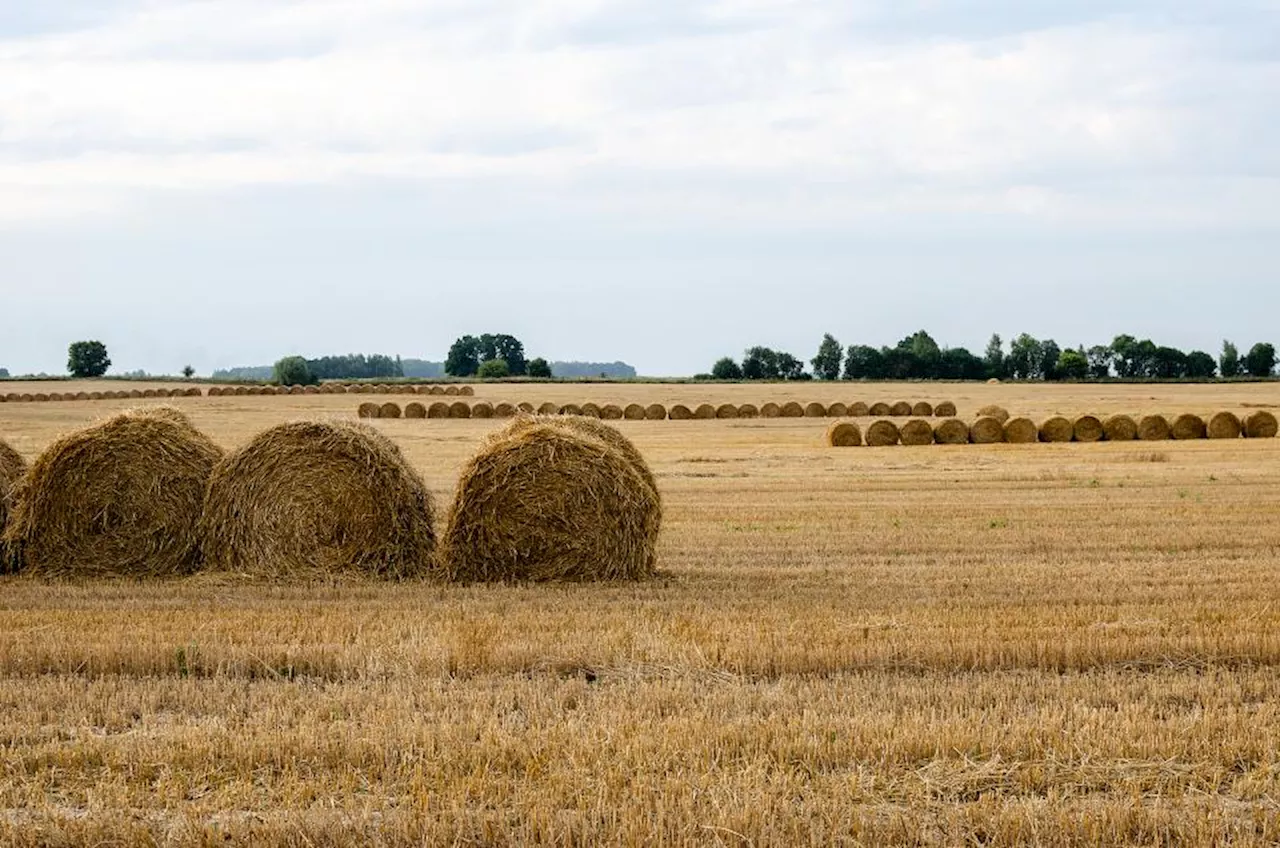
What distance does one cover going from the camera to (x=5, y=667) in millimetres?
8500

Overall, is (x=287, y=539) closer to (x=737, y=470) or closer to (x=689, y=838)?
(x=689, y=838)

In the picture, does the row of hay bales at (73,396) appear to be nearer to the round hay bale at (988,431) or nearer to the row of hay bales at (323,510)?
the round hay bale at (988,431)

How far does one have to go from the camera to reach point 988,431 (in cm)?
3216

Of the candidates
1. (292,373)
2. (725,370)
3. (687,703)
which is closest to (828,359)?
(725,370)

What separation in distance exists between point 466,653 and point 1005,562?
647 centimetres

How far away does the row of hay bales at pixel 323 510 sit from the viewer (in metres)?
12.7

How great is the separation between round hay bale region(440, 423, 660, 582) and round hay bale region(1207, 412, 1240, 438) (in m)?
23.9

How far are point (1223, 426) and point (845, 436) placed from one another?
28.0ft

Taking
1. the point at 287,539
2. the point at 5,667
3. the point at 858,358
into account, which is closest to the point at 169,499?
the point at 287,539

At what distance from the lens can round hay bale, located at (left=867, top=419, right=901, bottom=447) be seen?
32.2m

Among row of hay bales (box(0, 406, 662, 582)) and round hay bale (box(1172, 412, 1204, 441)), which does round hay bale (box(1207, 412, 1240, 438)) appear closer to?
round hay bale (box(1172, 412, 1204, 441))

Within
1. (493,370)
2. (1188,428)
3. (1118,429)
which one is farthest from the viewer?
(493,370)

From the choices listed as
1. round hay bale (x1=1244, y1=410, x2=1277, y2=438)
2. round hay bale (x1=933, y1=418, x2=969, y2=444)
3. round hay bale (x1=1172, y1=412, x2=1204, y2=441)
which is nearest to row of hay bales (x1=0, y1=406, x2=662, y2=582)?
round hay bale (x1=933, y1=418, x2=969, y2=444)

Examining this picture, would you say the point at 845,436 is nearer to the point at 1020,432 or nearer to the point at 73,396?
the point at 1020,432
